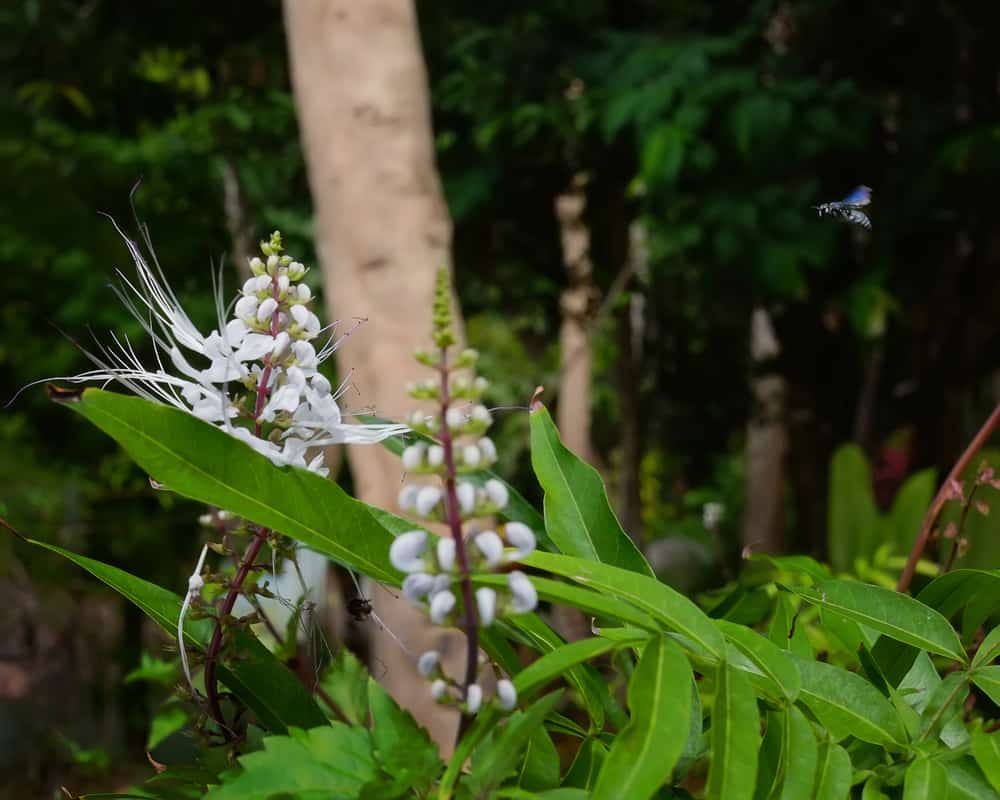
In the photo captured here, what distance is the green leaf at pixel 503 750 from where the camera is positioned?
0.42 metres

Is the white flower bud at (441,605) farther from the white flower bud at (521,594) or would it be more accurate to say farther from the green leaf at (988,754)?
the green leaf at (988,754)

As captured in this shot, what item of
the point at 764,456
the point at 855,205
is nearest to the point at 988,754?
the point at 855,205

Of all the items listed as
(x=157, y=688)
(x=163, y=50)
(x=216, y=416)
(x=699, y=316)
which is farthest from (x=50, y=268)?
(x=216, y=416)

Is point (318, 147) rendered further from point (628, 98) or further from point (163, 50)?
point (163, 50)

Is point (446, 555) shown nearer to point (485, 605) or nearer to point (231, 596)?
point (485, 605)

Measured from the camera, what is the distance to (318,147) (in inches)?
91.8

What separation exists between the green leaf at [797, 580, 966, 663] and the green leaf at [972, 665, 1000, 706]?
0.01 metres

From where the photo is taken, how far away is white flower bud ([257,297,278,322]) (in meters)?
0.61

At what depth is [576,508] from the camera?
2.24 feet

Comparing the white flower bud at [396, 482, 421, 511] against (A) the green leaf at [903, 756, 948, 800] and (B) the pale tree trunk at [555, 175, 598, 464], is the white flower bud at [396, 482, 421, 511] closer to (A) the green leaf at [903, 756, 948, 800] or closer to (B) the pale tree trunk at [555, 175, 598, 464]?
(A) the green leaf at [903, 756, 948, 800]

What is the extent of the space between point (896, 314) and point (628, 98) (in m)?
1.65

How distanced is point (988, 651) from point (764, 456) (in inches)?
193

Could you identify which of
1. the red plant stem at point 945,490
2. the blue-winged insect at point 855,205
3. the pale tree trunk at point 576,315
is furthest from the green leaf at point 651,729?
the pale tree trunk at point 576,315

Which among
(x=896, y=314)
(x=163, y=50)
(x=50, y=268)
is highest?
(x=163, y=50)
